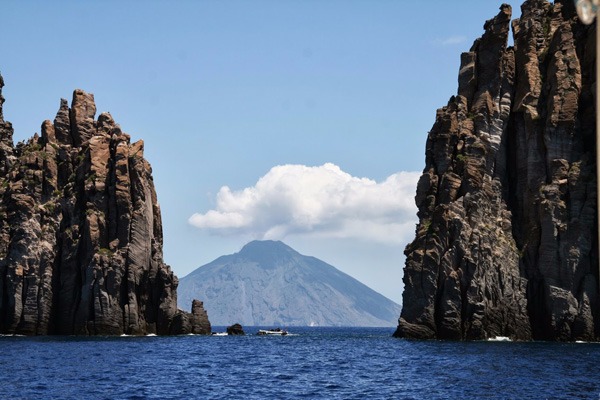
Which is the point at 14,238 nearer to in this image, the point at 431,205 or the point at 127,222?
the point at 127,222

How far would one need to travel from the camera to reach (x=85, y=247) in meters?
132

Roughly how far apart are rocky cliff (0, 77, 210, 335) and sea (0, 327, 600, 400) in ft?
75.5

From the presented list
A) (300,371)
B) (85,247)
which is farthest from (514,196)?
(85,247)

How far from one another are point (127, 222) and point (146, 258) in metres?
6.74

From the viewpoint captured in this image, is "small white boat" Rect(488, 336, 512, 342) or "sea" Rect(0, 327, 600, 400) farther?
"small white boat" Rect(488, 336, 512, 342)

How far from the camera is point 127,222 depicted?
131625 mm

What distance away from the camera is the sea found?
55.6m

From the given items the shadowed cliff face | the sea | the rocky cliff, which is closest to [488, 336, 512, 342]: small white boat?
the shadowed cliff face

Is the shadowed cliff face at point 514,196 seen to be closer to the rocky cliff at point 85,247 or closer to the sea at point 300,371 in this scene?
the sea at point 300,371

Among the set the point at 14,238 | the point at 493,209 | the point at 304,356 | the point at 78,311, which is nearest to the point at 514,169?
the point at 493,209

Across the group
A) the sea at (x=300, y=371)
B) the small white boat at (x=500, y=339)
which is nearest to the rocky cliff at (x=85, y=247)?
the sea at (x=300, y=371)

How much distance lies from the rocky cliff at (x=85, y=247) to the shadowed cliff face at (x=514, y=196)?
42.1 meters

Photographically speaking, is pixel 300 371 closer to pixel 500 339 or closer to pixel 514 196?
pixel 500 339

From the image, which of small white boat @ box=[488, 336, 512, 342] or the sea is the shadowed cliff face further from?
the sea
